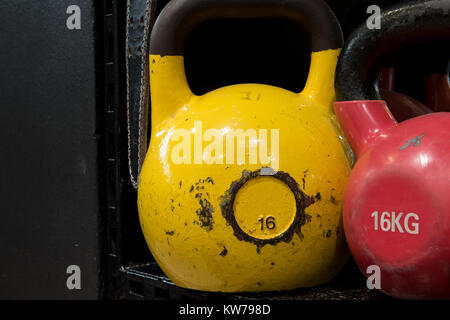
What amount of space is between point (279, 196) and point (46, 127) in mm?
523

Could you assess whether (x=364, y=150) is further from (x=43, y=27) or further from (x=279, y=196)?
(x=43, y=27)

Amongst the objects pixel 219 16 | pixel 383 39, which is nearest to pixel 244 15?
pixel 219 16

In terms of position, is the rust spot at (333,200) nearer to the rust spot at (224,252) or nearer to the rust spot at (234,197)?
the rust spot at (234,197)

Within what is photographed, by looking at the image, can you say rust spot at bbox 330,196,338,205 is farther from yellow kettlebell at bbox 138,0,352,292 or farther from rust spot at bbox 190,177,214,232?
rust spot at bbox 190,177,214,232

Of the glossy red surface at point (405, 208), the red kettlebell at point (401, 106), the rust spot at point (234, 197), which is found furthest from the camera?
the red kettlebell at point (401, 106)

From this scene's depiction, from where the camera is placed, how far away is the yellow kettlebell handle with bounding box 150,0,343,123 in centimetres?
79

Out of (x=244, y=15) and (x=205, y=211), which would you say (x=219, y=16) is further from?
(x=205, y=211)

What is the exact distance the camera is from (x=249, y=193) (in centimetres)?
71

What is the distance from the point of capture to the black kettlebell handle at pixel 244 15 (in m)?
0.78

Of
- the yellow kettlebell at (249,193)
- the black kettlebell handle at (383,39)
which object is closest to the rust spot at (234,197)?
the yellow kettlebell at (249,193)

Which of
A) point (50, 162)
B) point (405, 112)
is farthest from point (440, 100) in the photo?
point (50, 162)

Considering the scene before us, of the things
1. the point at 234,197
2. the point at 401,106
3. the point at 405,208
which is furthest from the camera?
the point at 401,106

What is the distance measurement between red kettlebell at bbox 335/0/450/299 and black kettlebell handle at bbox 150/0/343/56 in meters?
0.07

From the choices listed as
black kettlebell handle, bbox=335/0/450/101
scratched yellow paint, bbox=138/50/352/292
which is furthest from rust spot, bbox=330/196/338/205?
black kettlebell handle, bbox=335/0/450/101
